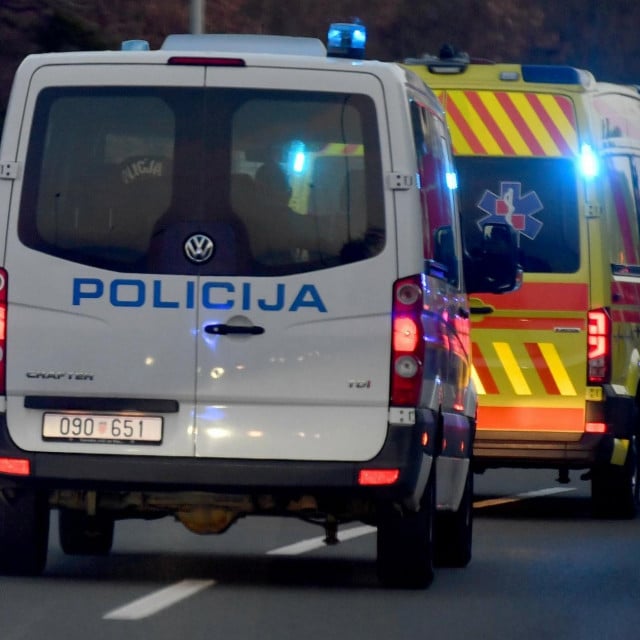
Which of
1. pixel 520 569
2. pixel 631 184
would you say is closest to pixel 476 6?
pixel 631 184

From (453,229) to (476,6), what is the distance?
30.4 meters

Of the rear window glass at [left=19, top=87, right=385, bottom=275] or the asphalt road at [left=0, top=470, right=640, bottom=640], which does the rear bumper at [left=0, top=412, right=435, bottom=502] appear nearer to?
the asphalt road at [left=0, top=470, right=640, bottom=640]

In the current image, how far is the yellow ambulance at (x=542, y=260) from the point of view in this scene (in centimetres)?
1359

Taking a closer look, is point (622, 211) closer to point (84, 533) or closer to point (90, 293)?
point (84, 533)

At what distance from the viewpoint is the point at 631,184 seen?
14781mm

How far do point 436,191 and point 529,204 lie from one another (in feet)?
12.8

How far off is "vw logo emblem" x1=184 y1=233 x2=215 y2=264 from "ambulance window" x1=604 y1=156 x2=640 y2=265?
16.0 feet

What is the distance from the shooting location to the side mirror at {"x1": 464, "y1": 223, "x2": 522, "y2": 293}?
35.1 feet

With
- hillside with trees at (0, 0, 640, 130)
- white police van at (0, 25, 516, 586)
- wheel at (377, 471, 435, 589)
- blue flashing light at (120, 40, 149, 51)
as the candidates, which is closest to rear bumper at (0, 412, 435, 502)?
white police van at (0, 25, 516, 586)

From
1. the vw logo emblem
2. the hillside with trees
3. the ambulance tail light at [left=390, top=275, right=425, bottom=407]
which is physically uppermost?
the hillside with trees

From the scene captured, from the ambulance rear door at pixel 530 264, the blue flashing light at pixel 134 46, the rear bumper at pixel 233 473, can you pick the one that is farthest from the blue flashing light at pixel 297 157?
the ambulance rear door at pixel 530 264

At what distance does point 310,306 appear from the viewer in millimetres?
9164

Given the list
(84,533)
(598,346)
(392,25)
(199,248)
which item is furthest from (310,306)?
(392,25)

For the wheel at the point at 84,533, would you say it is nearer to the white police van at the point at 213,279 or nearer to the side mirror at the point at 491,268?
Answer: the white police van at the point at 213,279
